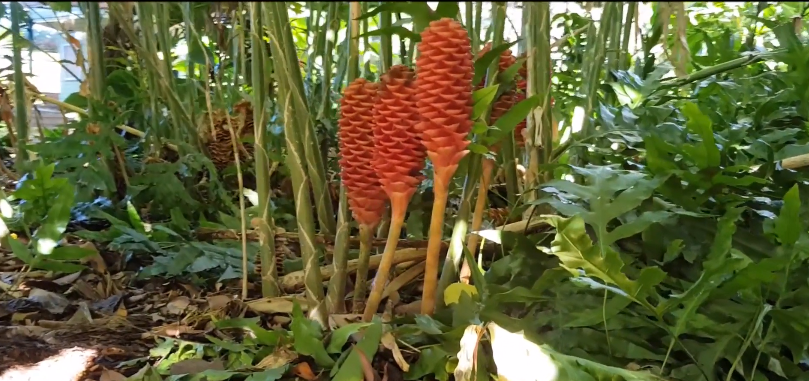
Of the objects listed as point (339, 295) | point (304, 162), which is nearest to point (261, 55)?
point (304, 162)

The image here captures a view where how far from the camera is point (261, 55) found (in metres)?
0.68

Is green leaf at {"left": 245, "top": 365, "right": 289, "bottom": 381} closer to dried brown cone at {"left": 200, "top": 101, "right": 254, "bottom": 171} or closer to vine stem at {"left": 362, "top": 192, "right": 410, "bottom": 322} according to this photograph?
vine stem at {"left": 362, "top": 192, "right": 410, "bottom": 322}

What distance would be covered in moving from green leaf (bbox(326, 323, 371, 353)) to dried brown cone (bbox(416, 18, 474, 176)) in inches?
7.5

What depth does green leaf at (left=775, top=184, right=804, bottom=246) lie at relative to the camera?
55 cm

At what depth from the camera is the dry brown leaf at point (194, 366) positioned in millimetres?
597

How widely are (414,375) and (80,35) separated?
0.94m

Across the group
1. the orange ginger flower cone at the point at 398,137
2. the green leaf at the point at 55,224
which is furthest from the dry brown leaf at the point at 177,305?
the orange ginger flower cone at the point at 398,137

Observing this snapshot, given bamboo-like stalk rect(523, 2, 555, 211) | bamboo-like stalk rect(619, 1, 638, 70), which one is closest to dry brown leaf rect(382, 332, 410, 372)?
bamboo-like stalk rect(523, 2, 555, 211)

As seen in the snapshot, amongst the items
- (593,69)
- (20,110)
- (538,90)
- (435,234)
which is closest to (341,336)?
(435,234)

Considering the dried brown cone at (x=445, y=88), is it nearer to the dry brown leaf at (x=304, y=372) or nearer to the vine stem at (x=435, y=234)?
the vine stem at (x=435, y=234)

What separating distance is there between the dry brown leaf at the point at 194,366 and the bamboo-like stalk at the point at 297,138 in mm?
110

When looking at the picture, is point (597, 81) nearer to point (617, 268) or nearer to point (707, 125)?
point (707, 125)

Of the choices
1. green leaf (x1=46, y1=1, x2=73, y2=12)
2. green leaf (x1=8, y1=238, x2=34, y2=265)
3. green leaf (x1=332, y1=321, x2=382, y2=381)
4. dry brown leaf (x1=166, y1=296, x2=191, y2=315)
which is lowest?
dry brown leaf (x1=166, y1=296, x2=191, y2=315)

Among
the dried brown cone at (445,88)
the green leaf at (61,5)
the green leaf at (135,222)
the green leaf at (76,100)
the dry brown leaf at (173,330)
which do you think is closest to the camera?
the green leaf at (61,5)
